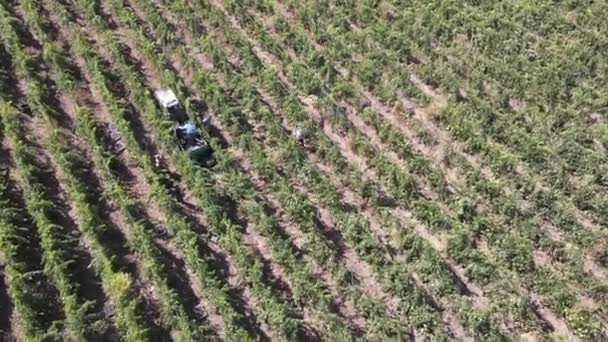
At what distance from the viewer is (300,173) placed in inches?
739

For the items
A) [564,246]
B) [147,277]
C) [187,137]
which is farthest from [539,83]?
[147,277]

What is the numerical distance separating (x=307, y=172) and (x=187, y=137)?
147 inches

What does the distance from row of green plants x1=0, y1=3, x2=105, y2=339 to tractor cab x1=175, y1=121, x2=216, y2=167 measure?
3851mm

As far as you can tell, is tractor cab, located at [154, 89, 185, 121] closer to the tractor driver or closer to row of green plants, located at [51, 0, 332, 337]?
row of green plants, located at [51, 0, 332, 337]

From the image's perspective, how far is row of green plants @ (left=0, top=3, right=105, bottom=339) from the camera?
50.0ft

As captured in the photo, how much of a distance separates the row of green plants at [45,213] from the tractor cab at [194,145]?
3.85m

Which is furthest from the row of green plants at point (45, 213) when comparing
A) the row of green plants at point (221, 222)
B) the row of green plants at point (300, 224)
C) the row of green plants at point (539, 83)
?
the row of green plants at point (539, 83)

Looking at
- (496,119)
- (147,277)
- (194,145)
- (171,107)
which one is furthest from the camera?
(496,119)

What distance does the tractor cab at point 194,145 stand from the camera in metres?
18.9

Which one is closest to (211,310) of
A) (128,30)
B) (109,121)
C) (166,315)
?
(166,315)

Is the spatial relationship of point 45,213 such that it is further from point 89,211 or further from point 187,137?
point 187,137

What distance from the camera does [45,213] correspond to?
17.2 metres

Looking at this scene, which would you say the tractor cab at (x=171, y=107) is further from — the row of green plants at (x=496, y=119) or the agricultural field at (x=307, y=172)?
the row of green plants at (x=496, y=119)

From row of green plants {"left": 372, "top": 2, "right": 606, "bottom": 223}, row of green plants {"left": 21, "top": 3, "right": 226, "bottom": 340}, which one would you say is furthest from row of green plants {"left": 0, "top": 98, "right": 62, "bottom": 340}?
row of green plants {"left": 372, "top": 2, "right": 606, "bottom": 223}
